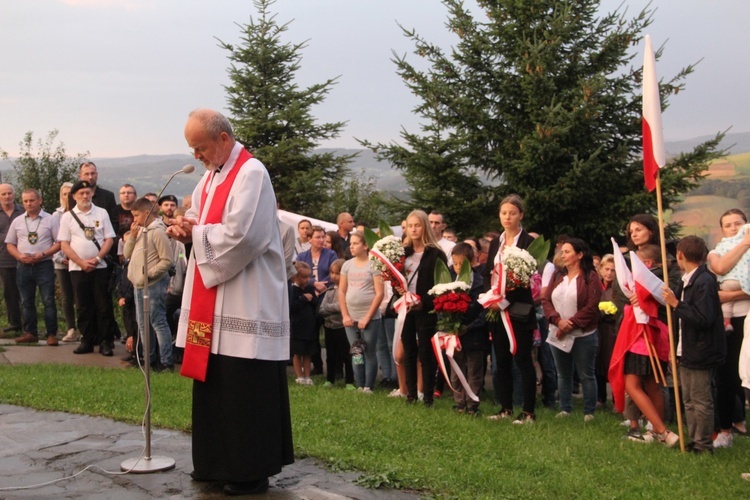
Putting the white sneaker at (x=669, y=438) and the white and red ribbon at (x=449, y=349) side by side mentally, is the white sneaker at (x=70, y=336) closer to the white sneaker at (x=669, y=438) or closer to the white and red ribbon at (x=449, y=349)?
the white and red ribbon at (x=449, y=349)

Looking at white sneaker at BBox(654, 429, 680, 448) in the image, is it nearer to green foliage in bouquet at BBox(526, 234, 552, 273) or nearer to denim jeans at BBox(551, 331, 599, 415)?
denim jeans at BBox(551, 331, 599, 415)

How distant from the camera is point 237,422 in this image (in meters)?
6.04

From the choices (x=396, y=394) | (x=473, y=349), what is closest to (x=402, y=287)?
(x=473, y=349)

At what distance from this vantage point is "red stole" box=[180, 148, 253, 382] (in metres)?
6.10

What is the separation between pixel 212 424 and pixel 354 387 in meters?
5.52

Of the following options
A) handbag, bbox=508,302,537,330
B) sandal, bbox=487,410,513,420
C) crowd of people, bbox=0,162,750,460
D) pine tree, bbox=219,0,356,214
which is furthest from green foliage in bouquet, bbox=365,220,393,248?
pine tree, bbox=219,0,356,214

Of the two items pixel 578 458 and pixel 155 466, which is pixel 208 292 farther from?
pixel 578 458

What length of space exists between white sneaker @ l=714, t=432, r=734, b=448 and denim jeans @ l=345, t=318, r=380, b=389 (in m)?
4.39

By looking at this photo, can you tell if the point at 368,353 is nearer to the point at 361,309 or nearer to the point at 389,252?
the point at 361,309

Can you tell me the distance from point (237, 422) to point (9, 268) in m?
10.2

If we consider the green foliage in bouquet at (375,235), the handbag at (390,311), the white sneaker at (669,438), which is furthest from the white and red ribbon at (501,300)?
the handbag at (390,311)

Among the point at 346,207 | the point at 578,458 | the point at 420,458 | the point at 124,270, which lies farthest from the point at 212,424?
the point at 346,207

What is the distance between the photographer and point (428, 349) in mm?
9898

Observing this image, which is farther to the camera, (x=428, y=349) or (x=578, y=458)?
(x=428, y=349)
